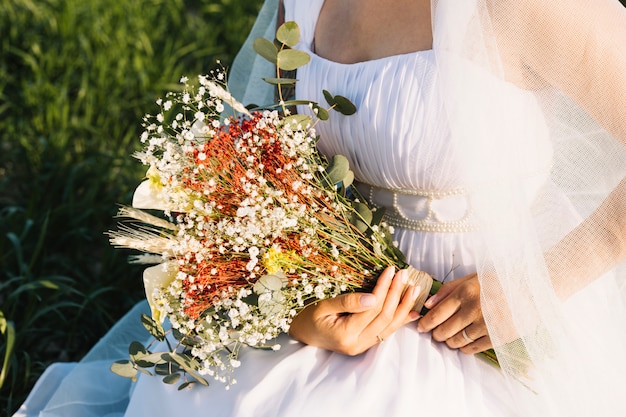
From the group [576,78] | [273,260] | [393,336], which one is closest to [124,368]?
[273,260]

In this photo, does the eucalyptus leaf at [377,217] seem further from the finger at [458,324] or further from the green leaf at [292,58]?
the green leaf at [292,58]

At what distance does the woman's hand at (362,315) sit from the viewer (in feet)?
5.32

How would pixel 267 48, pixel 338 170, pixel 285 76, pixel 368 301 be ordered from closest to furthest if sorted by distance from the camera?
pixel 368 301 → pixel 338 170 → pixel 267 48 → pixel 285 76

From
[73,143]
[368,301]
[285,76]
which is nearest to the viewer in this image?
[368,301]

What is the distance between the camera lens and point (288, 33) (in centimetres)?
177

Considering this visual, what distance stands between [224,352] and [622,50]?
113cm

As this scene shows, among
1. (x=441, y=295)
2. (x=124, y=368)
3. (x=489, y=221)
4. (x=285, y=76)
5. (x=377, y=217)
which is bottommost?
(x=124, y=368)

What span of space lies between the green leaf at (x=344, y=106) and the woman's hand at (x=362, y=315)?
385 mm

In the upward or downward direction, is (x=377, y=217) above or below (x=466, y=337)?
above

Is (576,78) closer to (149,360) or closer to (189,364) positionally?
(189,364)

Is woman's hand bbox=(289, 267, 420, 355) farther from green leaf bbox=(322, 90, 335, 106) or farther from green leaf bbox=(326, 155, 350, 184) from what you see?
green leaf bbox=(322, 90, 335, 106)

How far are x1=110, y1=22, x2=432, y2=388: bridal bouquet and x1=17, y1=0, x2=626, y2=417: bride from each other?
94mm

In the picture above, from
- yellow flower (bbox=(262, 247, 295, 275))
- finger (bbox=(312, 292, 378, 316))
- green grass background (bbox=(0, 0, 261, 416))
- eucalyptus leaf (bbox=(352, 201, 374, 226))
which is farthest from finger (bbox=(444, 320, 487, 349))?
green grass background (bbox=(0, 0, 261, 416))

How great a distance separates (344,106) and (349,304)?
46cm
